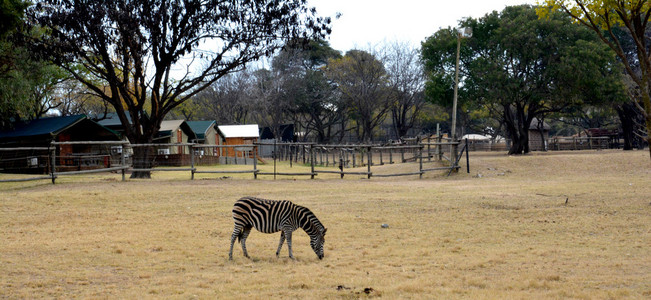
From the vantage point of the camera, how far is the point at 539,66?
38188 millimetres

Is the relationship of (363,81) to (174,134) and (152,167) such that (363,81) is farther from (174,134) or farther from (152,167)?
(152,167)

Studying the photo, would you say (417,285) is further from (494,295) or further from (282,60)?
(282,60)

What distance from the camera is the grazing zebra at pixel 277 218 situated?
878 cm

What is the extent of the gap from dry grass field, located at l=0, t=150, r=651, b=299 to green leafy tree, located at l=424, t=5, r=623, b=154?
1733 centimetres

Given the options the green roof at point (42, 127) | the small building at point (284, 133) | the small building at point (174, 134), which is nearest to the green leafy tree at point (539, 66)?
the small building at point (174, 134)

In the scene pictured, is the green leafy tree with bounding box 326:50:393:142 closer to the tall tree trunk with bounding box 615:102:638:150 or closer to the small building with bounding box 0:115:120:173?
the tall tree trunk with bounding box 615:102:638:150

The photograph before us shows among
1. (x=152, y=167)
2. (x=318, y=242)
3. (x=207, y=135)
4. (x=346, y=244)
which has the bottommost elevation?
(x=346, y=244)

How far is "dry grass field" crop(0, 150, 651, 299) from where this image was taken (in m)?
7.39

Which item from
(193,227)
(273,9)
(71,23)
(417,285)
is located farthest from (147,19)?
(417,285)

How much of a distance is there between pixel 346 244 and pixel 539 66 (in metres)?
32.1

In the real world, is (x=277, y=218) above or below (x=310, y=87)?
below

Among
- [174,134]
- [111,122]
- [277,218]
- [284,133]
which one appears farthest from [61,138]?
[284,133]

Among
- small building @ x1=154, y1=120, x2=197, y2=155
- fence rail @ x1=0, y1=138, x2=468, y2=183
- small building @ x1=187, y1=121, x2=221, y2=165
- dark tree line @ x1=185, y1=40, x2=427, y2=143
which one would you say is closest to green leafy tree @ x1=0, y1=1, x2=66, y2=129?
fence rail @ x1=0, y1=138, x2=468, y2=183

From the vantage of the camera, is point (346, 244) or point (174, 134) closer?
point (346, 244)
